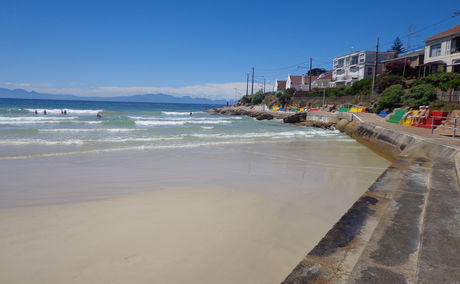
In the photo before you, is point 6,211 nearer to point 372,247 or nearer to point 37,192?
point 37,192

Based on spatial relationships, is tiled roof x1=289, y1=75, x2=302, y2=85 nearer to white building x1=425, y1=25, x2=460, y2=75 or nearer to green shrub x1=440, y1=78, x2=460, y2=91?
white building x1=425, y1=25, x2=460, y2=75

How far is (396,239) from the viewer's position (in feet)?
10.7

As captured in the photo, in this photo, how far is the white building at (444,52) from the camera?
112 ft

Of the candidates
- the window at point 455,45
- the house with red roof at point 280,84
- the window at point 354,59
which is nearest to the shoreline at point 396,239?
the window at point 455,45

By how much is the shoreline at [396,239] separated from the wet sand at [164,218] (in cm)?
73

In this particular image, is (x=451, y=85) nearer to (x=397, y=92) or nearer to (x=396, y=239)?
(x=397, y=92)

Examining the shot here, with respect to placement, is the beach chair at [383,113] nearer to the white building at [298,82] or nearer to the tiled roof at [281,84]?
the white building at [298,82]

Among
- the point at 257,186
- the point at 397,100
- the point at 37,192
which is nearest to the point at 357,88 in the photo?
the point at 397,100

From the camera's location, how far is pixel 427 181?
5750 millimetres

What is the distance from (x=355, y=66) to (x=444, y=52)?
2633cm

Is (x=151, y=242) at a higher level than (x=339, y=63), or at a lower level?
lower

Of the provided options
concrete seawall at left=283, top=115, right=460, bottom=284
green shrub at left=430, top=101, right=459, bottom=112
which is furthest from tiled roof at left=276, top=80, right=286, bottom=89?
concrete seawall at left=283, top=115, right=460, bottom=284

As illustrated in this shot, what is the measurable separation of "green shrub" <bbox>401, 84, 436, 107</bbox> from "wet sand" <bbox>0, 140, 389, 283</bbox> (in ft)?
59.5

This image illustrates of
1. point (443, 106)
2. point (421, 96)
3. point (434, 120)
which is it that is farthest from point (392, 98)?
point (434, 120)
